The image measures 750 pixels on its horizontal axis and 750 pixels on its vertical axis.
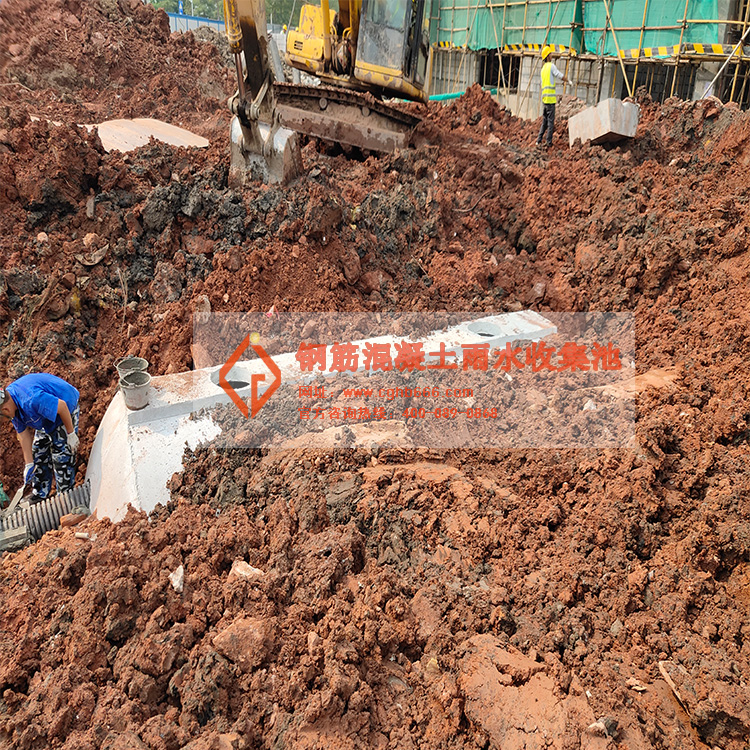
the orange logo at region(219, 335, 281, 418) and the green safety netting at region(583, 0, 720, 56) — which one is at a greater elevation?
the green safety netting at region(583, 0, 720, 56)

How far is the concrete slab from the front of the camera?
143 inches

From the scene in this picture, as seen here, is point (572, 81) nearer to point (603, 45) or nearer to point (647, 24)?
point (603, 45)

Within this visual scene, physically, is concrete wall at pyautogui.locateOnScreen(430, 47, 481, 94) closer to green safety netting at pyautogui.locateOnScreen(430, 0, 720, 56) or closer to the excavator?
green safety netting at pyautogui.locateOnScreen(430, 0, 720, 56)

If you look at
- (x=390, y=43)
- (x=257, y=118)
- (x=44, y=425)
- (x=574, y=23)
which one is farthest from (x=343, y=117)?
(x=574, y=23)

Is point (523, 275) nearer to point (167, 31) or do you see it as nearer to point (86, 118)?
point (86, 118)

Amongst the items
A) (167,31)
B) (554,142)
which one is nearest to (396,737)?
(554,142)

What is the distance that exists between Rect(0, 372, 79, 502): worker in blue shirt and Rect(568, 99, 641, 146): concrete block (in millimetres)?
7853

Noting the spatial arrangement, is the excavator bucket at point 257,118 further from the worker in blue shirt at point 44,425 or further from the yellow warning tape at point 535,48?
the yellow warning tape at point 535,48

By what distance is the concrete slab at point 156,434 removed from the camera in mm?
3635

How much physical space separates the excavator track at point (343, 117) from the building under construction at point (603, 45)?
5976 mm

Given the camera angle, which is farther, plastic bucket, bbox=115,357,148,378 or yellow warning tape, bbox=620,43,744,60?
yellow warning tape, bbox=620,43,744,60

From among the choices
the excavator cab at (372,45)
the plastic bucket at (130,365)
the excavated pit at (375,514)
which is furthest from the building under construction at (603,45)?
the plastic bucket at (130,365)

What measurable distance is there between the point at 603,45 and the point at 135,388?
504 inches

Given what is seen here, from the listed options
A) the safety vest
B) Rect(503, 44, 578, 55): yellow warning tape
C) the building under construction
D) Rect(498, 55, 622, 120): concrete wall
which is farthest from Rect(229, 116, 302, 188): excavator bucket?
Rect(503, 44, 578, 55): yellow warning tape
